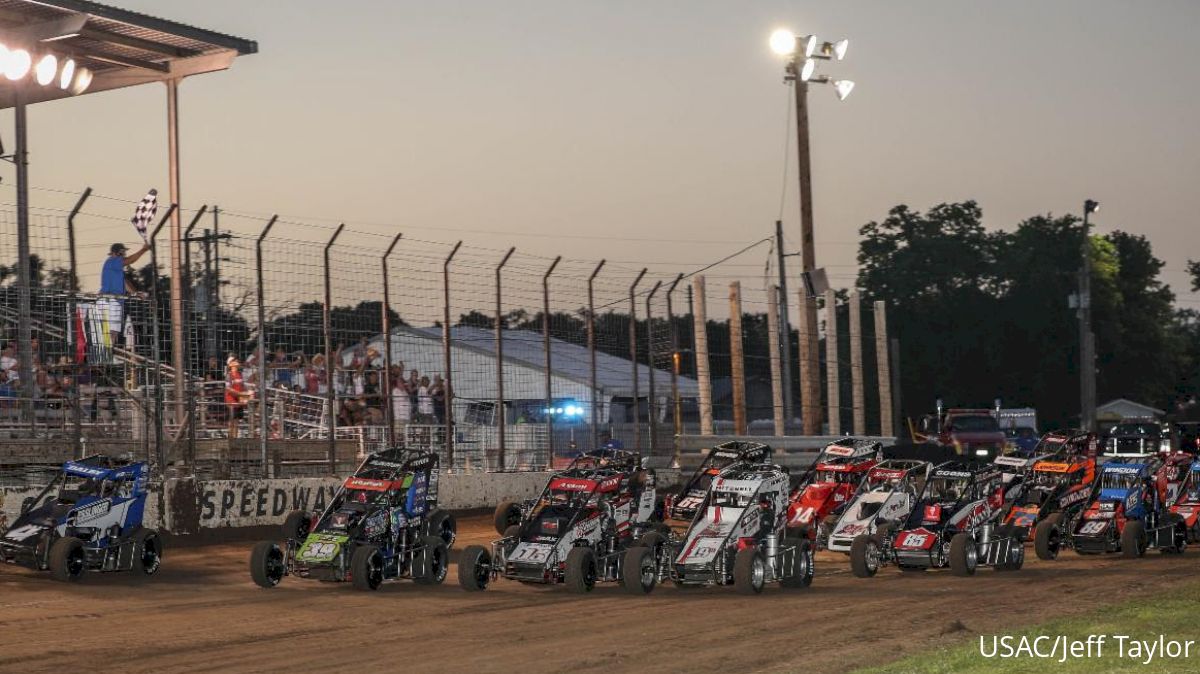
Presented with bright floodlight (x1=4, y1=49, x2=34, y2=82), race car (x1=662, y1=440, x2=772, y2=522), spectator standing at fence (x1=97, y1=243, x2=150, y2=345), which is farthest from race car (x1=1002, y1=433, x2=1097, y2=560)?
bright floodlight (x1=4, y1=49, x2=34, y2=82)

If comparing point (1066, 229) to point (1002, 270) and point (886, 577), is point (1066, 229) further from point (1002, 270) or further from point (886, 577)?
point (886, 577)

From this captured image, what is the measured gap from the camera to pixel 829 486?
2114 cm

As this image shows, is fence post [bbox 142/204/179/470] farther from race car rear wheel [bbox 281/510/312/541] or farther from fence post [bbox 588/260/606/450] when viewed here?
fence post [bbox 588/260/606/450]

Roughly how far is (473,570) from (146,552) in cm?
396

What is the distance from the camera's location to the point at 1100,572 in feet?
60.6

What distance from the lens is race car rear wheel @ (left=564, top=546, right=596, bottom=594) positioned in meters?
16.0

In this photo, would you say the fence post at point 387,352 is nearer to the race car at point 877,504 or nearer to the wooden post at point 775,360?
the race car at point 877,504

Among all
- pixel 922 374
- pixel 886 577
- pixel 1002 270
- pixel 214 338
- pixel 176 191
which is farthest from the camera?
pixel 1002 270

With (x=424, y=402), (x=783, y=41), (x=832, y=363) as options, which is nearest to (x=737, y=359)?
(x=832, y=363)

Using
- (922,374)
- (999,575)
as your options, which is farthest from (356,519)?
(922,374)

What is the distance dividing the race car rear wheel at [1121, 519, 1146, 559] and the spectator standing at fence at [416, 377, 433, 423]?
10.1 m

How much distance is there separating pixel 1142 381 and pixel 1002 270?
9424 millimetres

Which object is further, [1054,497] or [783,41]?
[783,41]

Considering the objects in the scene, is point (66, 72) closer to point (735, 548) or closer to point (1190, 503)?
point (735, 548)
